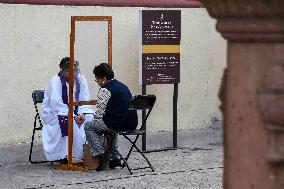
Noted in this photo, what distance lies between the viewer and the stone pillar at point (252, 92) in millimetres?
2074

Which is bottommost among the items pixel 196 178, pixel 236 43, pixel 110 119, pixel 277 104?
pixel 196 178

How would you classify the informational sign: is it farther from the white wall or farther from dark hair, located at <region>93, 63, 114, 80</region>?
dark hair, located at <region>93, 63, 114, 80</region>

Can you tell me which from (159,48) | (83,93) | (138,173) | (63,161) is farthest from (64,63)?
(159,48)

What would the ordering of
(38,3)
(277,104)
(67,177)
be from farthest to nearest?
1. (38,3)
2. (67,177)
3. (277,104)

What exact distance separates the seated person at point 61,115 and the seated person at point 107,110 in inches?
12.5

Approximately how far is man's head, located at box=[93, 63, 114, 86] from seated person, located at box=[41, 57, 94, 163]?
1.04ft

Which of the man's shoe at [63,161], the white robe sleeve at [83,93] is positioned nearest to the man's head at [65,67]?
the white robe sleeve at [83,93]

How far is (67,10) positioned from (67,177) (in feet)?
7.76

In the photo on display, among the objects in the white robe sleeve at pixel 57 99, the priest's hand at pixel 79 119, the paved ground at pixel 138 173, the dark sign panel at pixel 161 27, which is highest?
the dark sign panel at pixel 161 27

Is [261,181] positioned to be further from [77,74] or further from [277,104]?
[77,74]

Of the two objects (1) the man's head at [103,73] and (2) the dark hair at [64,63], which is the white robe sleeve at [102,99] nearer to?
(1) the man's head at [103,73]

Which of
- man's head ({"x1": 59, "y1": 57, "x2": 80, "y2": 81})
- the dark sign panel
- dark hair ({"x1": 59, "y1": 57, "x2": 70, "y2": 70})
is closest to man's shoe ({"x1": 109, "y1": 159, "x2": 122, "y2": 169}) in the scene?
man's head ({"x1": 59, "y1": 57, "x2": 80, "y2": 81})

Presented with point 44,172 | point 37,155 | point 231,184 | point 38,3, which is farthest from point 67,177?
point 231,184

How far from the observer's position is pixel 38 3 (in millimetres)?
10578
